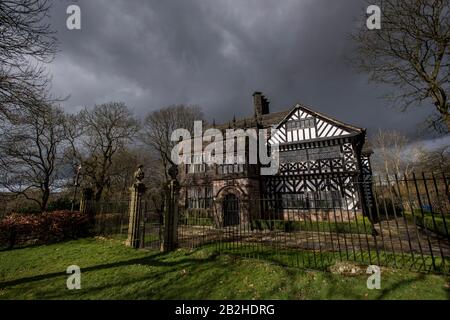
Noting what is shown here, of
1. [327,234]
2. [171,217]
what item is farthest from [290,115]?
[171,217]

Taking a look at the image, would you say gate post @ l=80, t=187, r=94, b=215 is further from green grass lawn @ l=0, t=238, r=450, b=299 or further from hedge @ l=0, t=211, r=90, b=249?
green grass lawn @ l=0, t=238, r=450, b=299

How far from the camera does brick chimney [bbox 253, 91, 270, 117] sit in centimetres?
2530

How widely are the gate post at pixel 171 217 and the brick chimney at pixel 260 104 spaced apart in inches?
748

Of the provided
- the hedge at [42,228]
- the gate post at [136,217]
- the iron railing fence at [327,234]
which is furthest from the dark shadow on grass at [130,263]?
the hedge at [42,228]

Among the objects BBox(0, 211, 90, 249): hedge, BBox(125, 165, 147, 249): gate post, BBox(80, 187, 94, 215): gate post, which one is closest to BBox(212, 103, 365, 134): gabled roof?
BBox(125, 165, 147, 249): gate post

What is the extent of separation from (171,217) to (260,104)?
67.2ft

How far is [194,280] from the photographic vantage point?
5.15m

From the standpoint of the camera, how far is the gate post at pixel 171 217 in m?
7.81

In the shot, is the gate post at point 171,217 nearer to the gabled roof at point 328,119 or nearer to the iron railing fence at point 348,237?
the iron railing fence at point 348,237

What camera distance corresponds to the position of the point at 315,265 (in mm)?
5867

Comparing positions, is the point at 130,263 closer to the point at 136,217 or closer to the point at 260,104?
the point at 136,217
